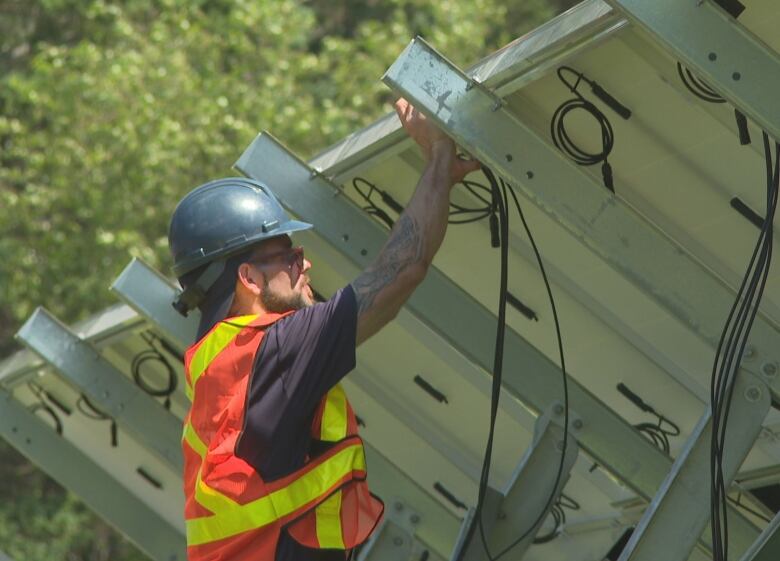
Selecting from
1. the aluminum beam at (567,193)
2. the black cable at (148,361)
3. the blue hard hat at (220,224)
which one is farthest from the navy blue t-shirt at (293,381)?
the black cable at (148,361)

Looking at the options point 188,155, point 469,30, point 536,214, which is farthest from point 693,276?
Answer: point 469,30

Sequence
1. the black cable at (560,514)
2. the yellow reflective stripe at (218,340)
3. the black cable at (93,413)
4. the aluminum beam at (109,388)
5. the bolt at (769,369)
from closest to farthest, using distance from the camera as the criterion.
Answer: the yellow reflective stripe at (218,340) < the bolt at (769,369) < the black cable at (560,514) < the aluminum beam at (109,388) < the black cable at (93,413)

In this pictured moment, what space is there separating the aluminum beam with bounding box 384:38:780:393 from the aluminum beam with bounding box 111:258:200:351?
7.49 feet

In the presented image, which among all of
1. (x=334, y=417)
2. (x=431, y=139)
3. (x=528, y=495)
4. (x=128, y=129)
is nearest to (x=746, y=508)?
(x=528, y=495)

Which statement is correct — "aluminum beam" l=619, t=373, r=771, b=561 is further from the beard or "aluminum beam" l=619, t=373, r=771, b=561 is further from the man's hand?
the beard

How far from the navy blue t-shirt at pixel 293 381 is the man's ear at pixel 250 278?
25 centimetres

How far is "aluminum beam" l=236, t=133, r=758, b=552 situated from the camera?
236 inches

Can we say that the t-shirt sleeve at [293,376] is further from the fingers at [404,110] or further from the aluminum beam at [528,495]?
the aluminum beam at [528,495]

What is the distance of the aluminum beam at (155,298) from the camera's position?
735 cm

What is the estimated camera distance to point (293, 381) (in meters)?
4.84

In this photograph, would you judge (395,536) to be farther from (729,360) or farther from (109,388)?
(729,360)

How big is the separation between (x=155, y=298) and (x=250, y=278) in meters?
2.31

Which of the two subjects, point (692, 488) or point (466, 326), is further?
point (466, 326)

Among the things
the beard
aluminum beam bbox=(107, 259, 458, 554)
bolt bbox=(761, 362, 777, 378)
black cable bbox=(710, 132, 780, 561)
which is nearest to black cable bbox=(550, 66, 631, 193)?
black cable bbox=(710, 132, 780, 561)
